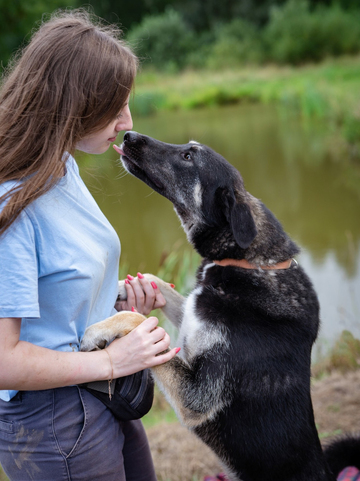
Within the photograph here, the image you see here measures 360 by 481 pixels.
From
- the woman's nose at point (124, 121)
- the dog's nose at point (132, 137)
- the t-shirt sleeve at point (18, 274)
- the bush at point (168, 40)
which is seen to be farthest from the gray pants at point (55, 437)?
the bush at point (168, 40)

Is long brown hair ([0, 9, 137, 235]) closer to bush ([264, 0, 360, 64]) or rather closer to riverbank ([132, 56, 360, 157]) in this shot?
riverbank ([132, 56, 360, 157])

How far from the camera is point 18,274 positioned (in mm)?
1530

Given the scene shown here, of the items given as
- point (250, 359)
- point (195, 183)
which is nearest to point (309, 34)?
point (195, 183)

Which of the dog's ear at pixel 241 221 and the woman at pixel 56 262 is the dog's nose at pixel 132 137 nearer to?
the dog's ear at pixel 241 221

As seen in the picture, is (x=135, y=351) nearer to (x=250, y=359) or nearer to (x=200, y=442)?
(x=250, y=359)

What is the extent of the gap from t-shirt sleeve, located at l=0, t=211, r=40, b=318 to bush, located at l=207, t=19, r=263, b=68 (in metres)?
38.8

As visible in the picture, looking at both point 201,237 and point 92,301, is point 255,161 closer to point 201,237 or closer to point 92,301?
point 201,237

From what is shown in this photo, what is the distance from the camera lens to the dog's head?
2820mm

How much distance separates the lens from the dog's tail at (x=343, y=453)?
303 centimetres

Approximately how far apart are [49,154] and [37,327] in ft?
1.95

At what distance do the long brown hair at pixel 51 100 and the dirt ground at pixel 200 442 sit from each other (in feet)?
8.08

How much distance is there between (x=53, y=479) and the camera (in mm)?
1749

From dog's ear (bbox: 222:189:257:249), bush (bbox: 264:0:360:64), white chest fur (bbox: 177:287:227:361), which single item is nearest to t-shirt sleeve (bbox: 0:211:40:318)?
white chest fur (bbox: 177:287:227:361)

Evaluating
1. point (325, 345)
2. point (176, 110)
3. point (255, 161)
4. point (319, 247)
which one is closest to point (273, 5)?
point (176, 110)
